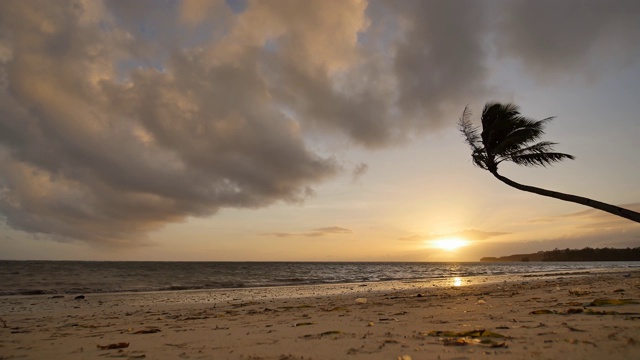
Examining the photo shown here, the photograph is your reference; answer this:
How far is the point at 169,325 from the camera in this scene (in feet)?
29.6

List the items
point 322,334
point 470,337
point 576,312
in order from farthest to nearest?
point 576,312
point 322,334
point 470,337

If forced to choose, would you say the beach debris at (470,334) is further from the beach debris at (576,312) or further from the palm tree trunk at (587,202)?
the palm tree trunk at (587,202)

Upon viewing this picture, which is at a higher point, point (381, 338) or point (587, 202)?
point (587, 202)

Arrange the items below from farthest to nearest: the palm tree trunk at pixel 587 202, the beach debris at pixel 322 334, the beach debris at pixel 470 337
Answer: the palm tree trunk at pixel 587 202, the beach debris at pixel 322 334, the beach debris at pixel 470 337

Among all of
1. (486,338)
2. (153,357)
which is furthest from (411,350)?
(153,357)

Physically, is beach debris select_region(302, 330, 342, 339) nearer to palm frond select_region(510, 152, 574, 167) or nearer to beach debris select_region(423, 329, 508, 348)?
beach debris select_region(423, 329, 508, 348)

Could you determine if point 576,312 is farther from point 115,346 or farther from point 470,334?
point 115,346

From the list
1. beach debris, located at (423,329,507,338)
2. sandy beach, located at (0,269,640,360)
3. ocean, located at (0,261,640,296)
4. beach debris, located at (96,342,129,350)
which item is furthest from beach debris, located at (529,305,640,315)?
ocean, located at (0,261,640,296)

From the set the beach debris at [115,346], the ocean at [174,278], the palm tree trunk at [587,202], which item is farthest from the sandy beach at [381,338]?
the ocean at [174,278]

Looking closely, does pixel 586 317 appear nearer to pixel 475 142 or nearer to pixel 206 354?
pixel 206 354

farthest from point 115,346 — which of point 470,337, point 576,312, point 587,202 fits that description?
point 587,202

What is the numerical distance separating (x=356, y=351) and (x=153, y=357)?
118 inches

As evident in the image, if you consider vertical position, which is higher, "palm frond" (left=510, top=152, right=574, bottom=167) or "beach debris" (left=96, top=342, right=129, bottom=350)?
"palm frond" (left=510, top=152, right=574, bottom=167)

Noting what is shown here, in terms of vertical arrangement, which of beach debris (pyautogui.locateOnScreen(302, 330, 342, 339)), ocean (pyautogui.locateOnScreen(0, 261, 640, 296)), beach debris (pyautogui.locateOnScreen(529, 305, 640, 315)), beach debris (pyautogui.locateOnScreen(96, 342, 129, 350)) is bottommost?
ocean (pyautogui.locateOnScreen(0, 261, 640, 296))
